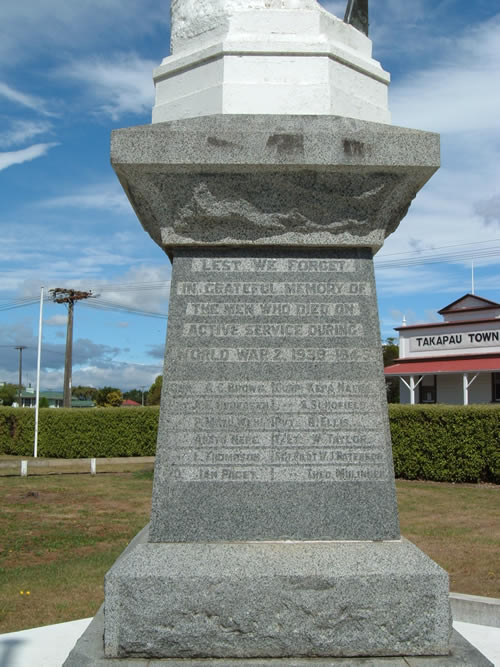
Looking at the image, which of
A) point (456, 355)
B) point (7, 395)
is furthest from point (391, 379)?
point (7, 395)

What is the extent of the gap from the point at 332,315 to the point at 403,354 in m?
25.5

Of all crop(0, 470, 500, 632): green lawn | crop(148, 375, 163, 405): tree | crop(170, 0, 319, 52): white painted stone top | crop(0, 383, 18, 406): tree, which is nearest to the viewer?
crop(170, 0, 319, 52): white painted stone top

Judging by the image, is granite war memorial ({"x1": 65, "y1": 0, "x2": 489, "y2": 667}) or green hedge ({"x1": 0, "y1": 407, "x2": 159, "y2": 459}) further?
green hedge ({"x1": 0, "y1": 407, "x2": 159, "y2": 459})

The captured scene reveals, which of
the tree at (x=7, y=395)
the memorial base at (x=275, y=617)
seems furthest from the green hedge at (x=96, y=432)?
the tree at (x=7, y=395)

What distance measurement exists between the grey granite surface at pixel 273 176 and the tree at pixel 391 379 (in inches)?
1130

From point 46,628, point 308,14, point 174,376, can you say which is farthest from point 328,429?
point 46,628

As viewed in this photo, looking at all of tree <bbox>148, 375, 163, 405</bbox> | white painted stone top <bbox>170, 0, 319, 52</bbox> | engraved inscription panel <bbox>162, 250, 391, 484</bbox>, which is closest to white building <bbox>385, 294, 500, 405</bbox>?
engraved inscription panel <bbox>162, 250, 391, 484</bbox>

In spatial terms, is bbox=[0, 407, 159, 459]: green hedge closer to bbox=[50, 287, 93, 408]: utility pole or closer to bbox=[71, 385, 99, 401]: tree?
bbox=[50, 287, 93, 408]: utility pole

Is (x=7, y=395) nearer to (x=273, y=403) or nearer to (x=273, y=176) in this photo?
(x=273, y=403)

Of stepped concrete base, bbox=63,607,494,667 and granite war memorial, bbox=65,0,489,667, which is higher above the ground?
granite war memorial, bbox=65,0,489,667

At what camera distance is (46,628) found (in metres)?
4.71

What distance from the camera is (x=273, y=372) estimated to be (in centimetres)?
345

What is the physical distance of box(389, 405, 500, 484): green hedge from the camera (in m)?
16.7

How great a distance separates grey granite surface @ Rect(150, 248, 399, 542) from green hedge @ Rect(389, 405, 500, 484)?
14.1 metres
